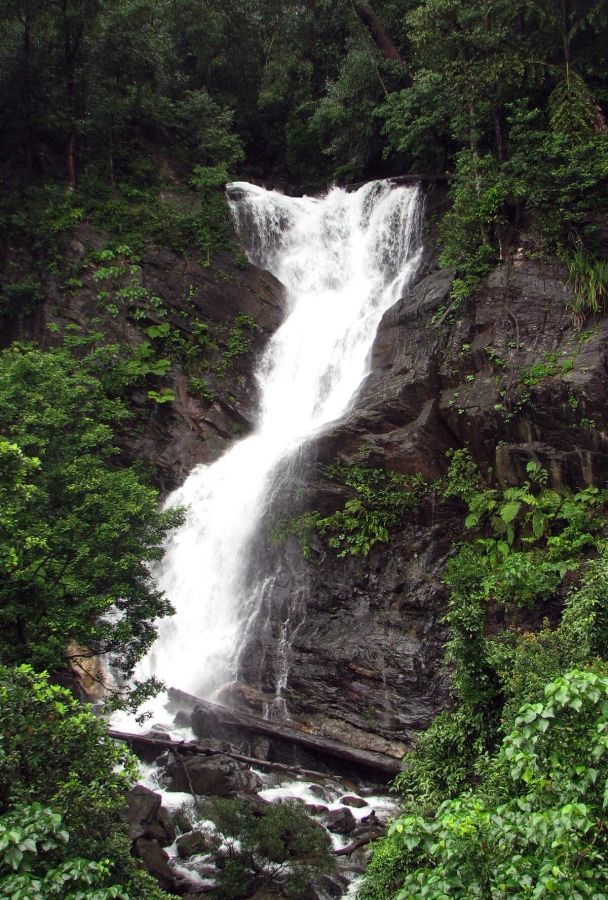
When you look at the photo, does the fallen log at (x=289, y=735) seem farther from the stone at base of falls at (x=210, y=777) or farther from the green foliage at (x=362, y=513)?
the green foliage at (x=362, y=513)

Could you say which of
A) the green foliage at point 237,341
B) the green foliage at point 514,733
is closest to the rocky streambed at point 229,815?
the green foliage at point 514,733

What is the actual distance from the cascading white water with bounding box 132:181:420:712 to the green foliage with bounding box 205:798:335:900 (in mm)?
5026

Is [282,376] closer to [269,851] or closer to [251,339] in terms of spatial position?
[251,339]

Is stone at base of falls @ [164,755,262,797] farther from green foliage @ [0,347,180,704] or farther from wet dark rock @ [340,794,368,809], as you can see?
green foliage @ [0,347,180,704]

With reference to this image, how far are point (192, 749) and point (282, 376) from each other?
37.7 ft

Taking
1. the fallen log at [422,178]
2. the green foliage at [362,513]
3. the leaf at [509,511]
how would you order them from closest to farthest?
1. the leaf at [509,511]
2. the green foliage at [362,513]
3. the fallen log at [422,178]

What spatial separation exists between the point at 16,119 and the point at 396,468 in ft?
57.0

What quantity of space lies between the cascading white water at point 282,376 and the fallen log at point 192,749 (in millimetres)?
2400

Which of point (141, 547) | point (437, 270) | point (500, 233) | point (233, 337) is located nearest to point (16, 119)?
point (233, 337)

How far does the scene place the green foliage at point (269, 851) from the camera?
8203 mm

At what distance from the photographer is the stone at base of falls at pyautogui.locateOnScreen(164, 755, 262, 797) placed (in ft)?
33.7

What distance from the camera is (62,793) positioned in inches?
224

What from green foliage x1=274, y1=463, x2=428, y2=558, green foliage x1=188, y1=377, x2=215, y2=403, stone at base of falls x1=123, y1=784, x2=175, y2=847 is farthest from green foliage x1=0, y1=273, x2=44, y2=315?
stone at base of falls x1=123, y1=784, x2=175, y2=847

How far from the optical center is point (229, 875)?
8148mm
